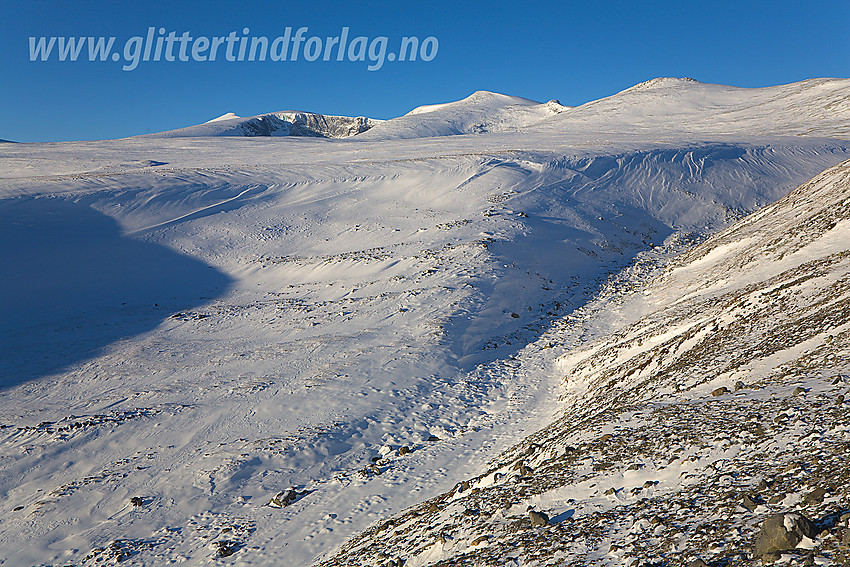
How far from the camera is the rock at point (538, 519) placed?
7.07 meters

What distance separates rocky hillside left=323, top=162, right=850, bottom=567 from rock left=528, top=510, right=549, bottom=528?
0.02 m

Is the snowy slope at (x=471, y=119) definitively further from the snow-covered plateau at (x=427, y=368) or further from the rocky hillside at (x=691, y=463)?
the rocky hillside at (x=691, y=463)

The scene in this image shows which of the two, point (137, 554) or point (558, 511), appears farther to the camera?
point (137, 554)

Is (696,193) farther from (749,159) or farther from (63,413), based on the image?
(63,413)

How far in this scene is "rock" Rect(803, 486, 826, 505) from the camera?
17.4 ft

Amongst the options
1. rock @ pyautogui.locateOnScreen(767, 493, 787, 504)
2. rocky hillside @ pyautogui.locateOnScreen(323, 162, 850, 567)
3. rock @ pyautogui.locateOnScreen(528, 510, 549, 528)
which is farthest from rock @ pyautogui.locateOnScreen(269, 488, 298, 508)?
rock @ pyautogui.locateOnScreen(767, 493, 787, 504)

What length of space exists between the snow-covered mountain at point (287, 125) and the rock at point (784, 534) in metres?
112

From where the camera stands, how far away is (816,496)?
535cm

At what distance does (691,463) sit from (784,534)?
8.39 feet

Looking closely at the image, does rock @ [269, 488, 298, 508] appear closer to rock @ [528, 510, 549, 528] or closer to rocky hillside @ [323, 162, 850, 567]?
rocky hillside @ [323, 162, 850, 567]

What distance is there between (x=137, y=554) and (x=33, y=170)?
4482 centimetres

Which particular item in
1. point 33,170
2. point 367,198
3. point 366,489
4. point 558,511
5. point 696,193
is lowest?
point 366,489

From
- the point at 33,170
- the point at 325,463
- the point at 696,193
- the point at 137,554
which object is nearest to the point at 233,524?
the point at 137,554

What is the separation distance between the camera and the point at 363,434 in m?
13.4
